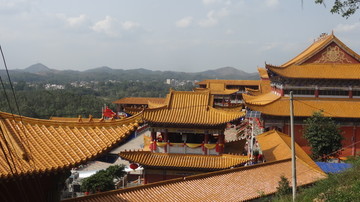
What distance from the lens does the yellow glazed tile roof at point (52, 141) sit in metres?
6.76

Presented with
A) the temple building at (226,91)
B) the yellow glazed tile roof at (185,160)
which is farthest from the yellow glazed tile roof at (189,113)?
the temple building at (226,91)

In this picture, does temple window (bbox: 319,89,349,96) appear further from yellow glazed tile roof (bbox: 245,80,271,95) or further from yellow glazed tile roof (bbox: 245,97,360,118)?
yellow glazed tile roof (bbox: 245,80,271,95)

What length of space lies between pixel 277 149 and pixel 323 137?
8.04ft

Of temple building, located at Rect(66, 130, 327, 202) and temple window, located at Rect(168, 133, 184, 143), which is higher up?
temple window, located at Rect(168, 133, 184, 143)

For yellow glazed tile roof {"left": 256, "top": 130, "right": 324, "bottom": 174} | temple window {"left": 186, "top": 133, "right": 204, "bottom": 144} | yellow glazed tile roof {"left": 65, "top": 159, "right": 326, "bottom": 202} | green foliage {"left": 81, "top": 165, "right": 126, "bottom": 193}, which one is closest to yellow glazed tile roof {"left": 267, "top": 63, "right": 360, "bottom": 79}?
yellow glazed tile roof {"left": 256, "top": 130, "right": 324, "bottom": 174}

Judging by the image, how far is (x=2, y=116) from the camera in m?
7.64

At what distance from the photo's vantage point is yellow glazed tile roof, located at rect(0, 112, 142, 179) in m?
6.76

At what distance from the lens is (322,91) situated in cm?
2356

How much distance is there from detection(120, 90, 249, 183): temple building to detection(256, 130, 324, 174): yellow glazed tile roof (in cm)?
204

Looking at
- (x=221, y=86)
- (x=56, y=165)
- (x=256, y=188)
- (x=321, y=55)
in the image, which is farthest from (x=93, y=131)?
(x=221, y=86)

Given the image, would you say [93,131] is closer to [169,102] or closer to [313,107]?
[169,102]

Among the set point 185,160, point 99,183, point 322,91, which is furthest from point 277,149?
point 99,183

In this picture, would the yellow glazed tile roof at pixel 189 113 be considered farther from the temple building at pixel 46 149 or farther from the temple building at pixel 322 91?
the temple building at pixel 46 149

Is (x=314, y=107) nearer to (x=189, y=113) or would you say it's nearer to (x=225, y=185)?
(x=189, y=113)
